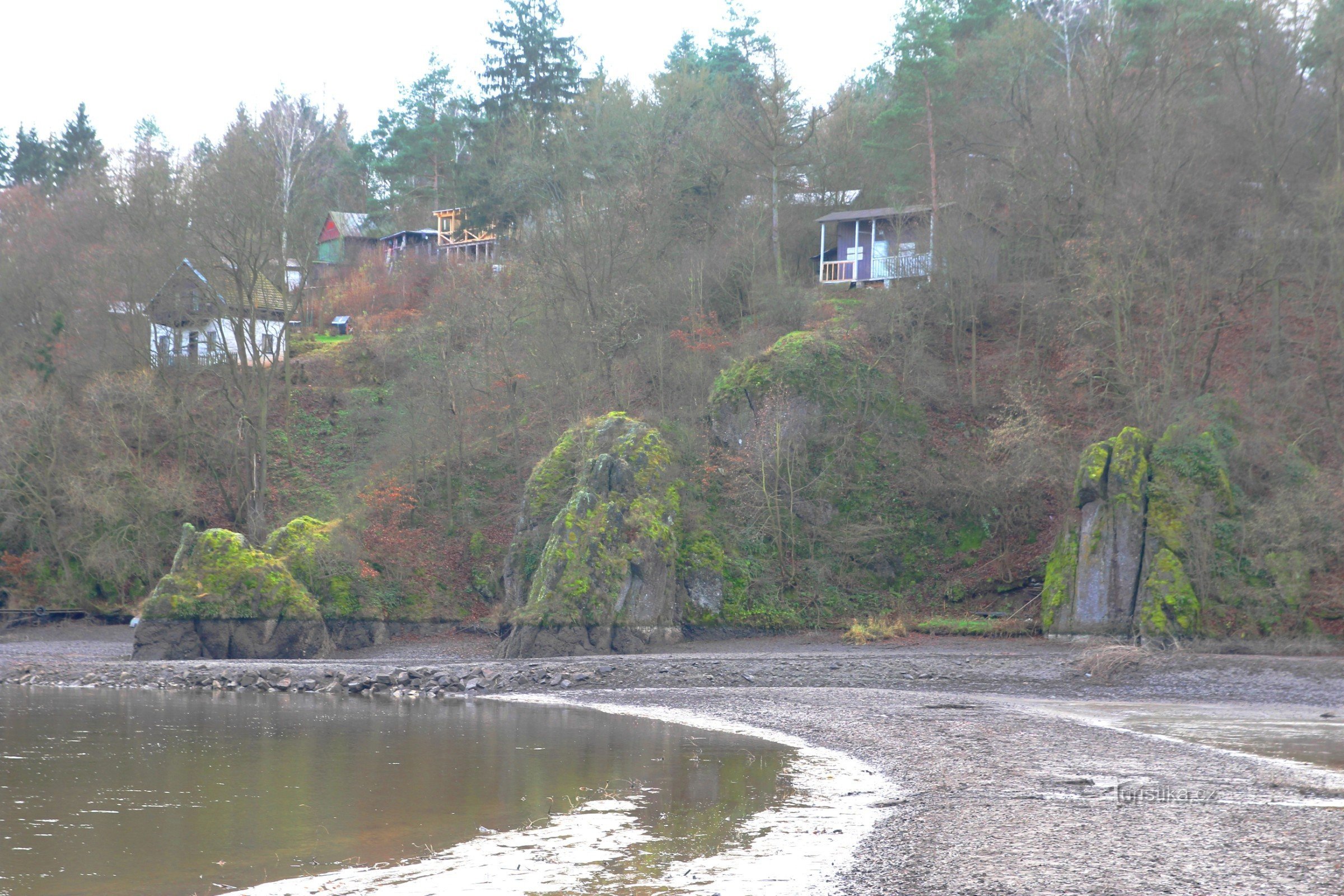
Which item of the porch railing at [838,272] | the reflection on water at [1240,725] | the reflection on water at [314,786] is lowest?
the reflection on water at [314,786]

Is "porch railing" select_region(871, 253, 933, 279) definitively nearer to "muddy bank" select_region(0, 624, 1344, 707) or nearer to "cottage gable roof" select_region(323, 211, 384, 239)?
"muddy bank" select_region(0, 624, 1344, 707)

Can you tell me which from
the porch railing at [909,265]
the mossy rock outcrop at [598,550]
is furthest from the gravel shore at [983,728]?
the porch railing at [909,265]

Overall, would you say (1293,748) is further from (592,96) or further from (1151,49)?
(592,96)

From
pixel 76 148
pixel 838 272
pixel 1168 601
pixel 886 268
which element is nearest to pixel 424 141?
pixel 76 148

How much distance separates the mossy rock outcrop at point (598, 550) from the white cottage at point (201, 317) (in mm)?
14183

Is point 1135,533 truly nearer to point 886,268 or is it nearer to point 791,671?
point 791,671

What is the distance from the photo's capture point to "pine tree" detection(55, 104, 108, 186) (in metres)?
59.1

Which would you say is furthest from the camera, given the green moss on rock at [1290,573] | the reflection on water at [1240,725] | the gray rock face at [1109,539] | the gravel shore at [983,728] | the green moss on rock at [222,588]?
the green moss on rock at [222,588]

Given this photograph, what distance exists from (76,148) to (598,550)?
54.1 metres

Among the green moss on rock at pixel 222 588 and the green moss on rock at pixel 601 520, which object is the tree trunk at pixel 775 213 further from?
the green moss on rock at pixel 222 588

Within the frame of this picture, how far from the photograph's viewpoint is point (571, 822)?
11055mm

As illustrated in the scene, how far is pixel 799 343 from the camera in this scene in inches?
1364

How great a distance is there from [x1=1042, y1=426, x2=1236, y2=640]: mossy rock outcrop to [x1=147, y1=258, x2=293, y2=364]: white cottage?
2939 cm

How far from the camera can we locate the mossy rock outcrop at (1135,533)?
25.3 m
